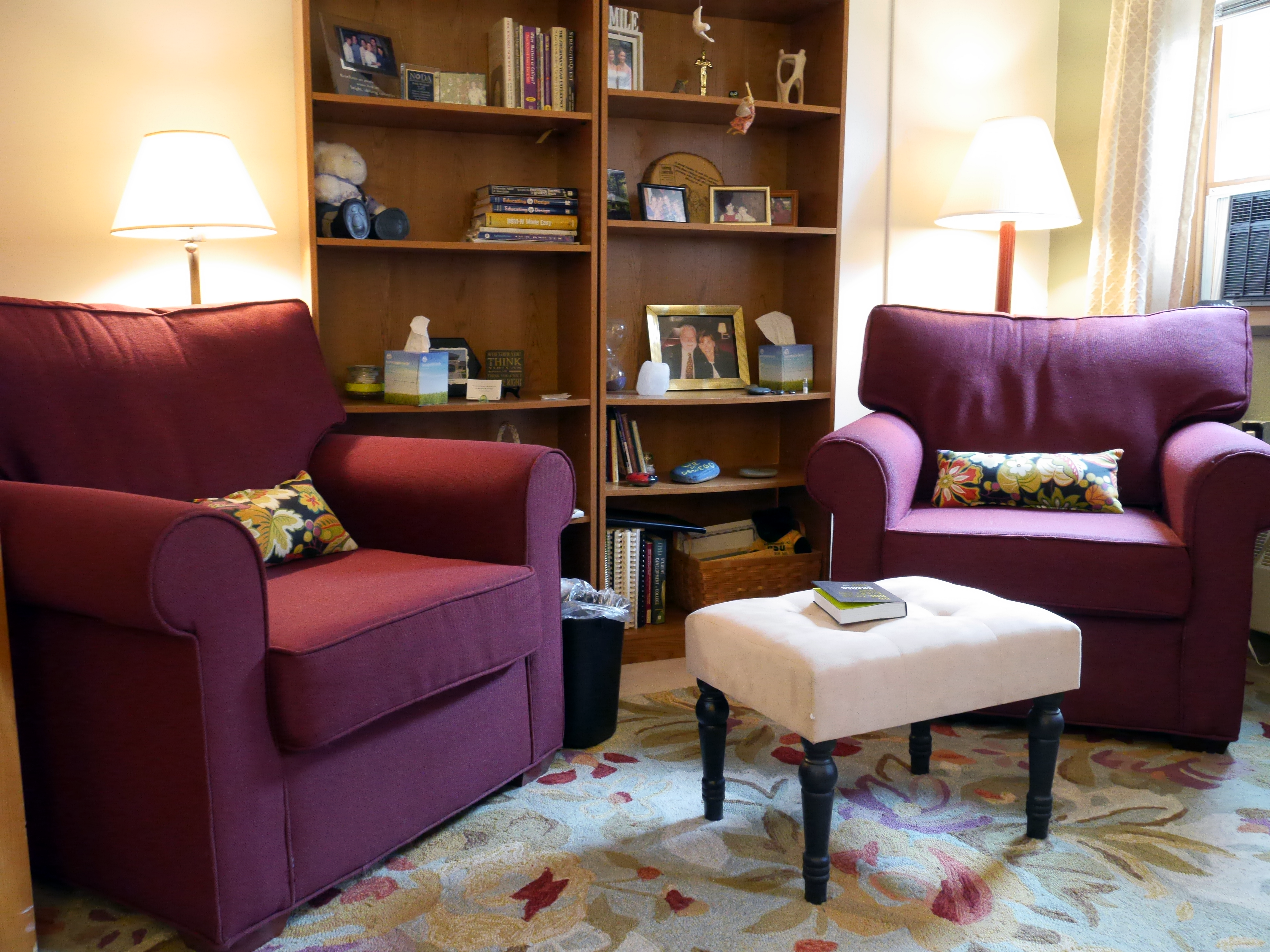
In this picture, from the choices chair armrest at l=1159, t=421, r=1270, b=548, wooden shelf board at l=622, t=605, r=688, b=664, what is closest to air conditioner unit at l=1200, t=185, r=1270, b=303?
chair armrest at l=1159, t=421, r=1270, b=548

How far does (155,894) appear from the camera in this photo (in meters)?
1.51

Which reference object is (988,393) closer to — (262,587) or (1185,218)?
(1185,218)

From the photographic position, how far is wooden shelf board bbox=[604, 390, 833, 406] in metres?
2.87

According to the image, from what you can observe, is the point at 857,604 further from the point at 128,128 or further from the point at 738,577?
the point at 128,128

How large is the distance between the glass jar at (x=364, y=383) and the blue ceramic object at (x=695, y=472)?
34.3 inches

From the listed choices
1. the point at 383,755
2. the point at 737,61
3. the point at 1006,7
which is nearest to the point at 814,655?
the point at 383,755

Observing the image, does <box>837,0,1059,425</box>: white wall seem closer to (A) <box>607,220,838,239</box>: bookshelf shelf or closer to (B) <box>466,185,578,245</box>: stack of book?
(A) <box>607,220,838,239</box>: bookshelf shelf

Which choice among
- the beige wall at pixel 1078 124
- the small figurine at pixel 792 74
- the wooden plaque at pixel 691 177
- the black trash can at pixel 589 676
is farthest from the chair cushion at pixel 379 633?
the beige wall at pixel 1078 124

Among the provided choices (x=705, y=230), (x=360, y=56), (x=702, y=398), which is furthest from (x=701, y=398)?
(x=360, y=56)

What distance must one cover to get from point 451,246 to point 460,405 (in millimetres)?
408

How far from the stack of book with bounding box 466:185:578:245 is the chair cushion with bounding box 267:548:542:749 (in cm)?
103

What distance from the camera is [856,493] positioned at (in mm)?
2316

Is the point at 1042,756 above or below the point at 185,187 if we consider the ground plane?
below

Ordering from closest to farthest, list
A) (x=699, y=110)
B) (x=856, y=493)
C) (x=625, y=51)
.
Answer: (x=856, y=493), (x=625, y=51), (x=699, y=110)
